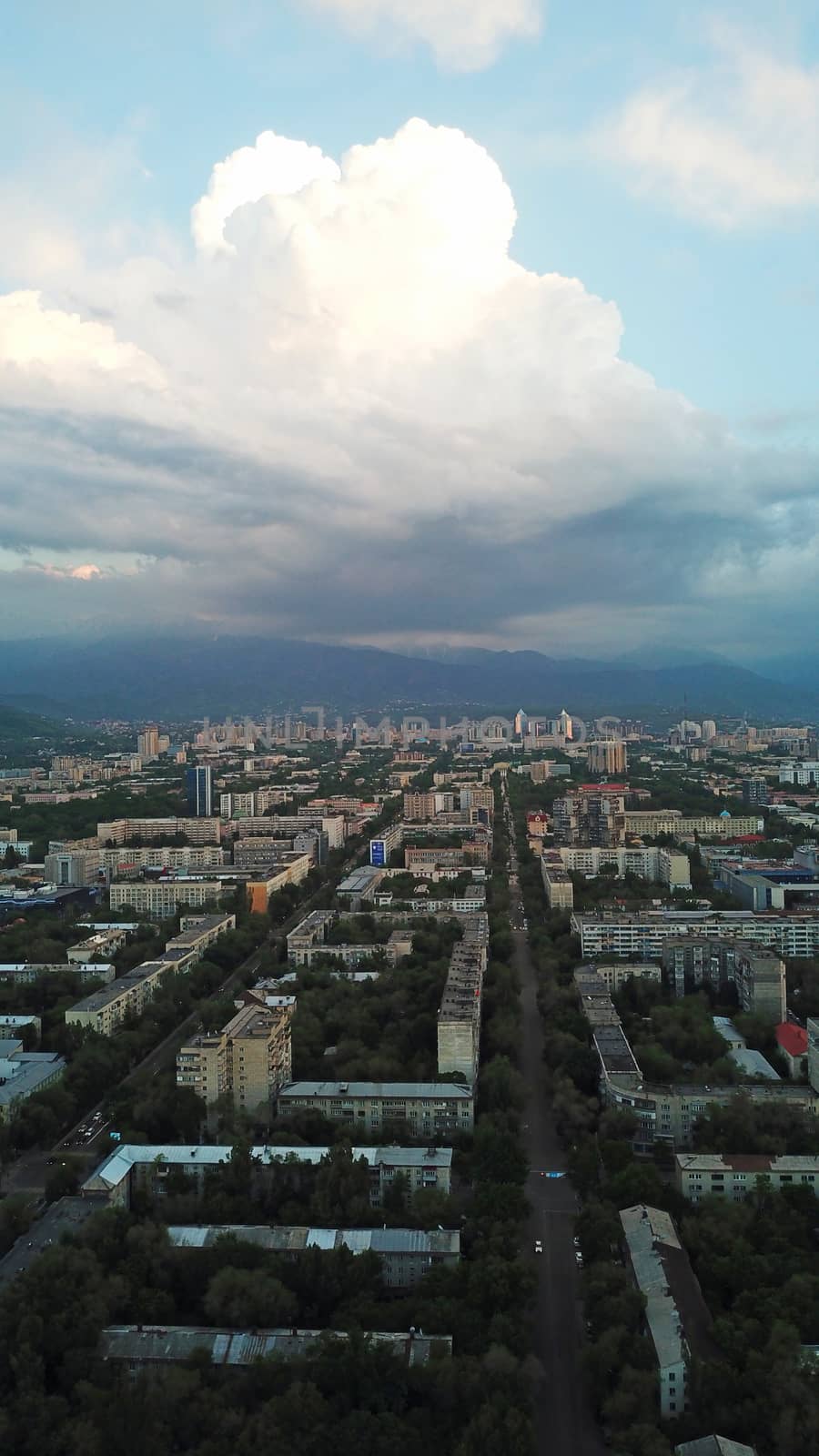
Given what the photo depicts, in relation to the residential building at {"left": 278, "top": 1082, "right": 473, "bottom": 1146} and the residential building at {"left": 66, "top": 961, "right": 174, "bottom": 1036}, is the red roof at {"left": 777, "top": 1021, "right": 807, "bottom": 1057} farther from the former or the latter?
the residential building at {"left": 66, "top": 961, "right": 174, "bottom": 1036}

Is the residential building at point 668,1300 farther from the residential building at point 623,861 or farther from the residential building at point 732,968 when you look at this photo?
the residential building at point 623,861

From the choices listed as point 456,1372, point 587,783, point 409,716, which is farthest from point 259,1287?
point 409,716

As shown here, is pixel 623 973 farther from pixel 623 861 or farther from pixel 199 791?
pixel 199 791

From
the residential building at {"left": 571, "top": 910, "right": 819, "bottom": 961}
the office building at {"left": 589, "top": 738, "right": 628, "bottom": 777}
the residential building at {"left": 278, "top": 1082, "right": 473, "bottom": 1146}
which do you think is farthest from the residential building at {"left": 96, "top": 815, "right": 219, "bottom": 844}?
Result: the office building at {"left": 589, "top": 738, "right": 628, "bottom": 777}

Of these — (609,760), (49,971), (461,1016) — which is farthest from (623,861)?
(609,760)

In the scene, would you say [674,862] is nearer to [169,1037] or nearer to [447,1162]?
[169,1037]
